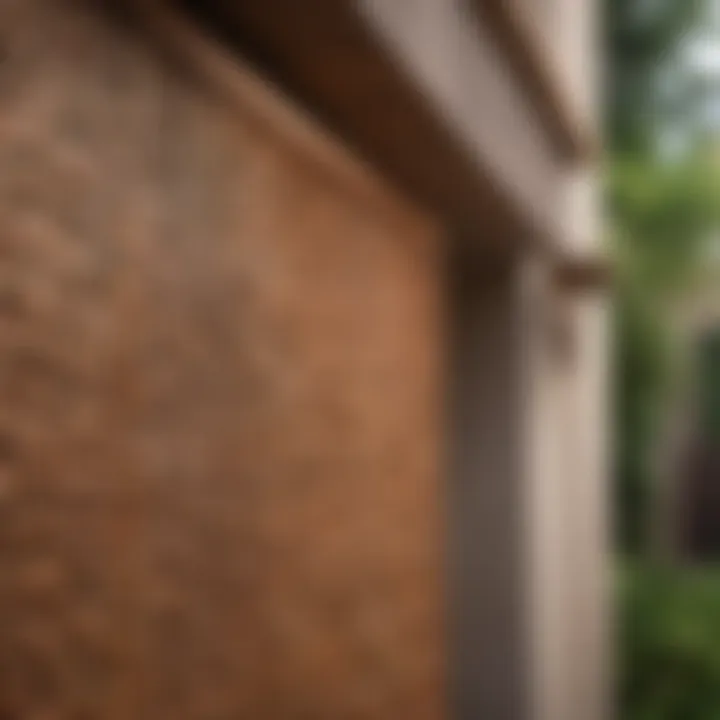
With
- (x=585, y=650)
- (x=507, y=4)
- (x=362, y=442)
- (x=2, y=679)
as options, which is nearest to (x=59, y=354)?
(x=2, y=679)

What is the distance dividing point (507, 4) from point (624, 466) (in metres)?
3.10

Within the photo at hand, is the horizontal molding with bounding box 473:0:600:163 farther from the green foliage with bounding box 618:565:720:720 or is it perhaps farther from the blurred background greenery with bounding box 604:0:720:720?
the blurred background greenery with bounding box 604:0:720:720

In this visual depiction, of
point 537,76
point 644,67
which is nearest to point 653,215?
point 644,67

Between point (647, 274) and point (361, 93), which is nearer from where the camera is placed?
point (361, 93)

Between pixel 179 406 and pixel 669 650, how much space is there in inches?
91.0

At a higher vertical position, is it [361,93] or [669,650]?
[361,93]

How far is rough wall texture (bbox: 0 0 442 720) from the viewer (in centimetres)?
62

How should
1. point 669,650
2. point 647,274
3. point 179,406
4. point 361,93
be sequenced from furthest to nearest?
point 647,274 < point 669,650 < point 361,93 < point 179,406

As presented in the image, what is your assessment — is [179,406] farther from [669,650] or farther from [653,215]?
[653,215]

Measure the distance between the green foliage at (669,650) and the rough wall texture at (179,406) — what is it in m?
1.67

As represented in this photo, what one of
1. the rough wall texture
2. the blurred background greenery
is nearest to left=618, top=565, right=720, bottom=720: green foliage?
the blurred background greenery

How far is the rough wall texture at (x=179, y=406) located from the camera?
62 cm

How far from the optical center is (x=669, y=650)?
280 cm

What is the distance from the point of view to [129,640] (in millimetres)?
700
